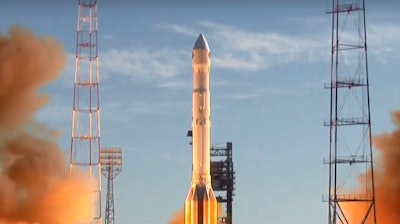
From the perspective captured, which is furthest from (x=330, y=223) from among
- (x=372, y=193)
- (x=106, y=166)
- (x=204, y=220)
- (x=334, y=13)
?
(x=106, y=166)

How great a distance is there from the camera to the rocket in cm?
5953

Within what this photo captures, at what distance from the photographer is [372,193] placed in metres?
62.2

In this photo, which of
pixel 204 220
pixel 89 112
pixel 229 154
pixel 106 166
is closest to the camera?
pixel 204 220

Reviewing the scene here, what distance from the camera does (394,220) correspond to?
66.9 m

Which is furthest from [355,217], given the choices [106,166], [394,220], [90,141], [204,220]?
[106,166]

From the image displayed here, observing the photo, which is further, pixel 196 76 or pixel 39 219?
pixel 39 219

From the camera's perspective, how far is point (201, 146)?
2387 inches

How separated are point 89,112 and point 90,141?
5.14 feet

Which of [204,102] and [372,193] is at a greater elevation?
[204,102]

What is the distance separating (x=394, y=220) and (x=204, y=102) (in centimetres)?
1413

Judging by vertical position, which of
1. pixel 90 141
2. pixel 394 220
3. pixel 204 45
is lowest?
pixel 394 220

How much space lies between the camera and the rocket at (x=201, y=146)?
5953cm

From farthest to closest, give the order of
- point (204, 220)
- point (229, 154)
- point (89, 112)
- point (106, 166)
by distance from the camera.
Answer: point (106, 166) < point (229, 154) < point (89, 112) < point (204, 220)

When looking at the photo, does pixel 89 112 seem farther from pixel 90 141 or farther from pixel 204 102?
pixel 204 102
